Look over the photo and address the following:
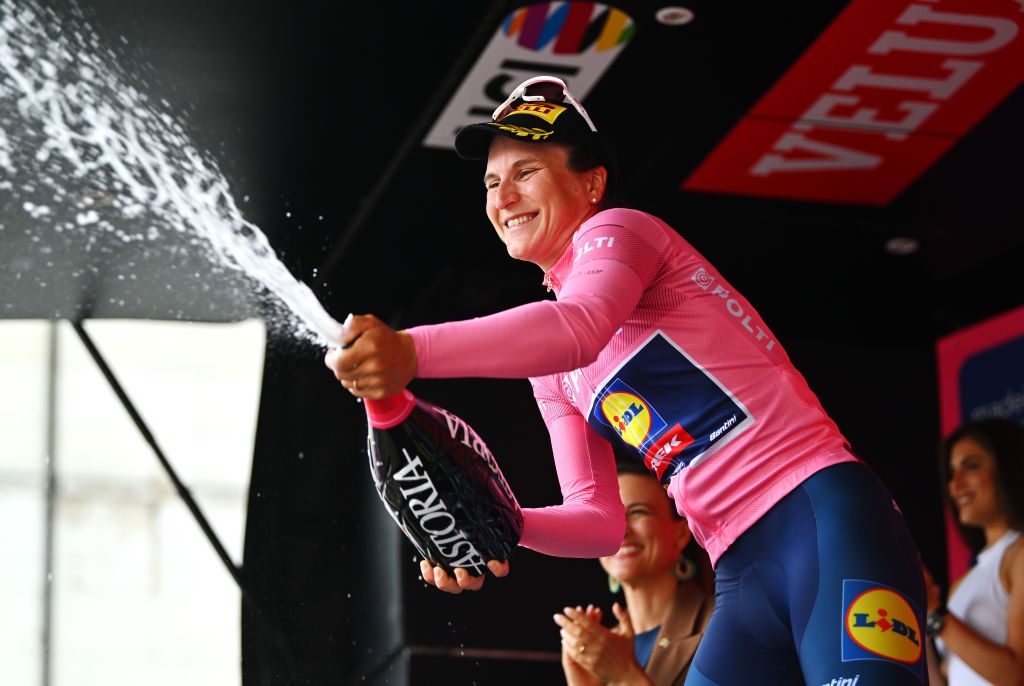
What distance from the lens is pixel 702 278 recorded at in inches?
77.6

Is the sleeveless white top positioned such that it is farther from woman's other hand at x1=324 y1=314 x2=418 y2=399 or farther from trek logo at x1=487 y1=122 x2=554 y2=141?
woman's other hand at x1=324 y1=314 x2=418 y2=399

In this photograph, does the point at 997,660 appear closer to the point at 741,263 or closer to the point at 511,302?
the point at 741,263

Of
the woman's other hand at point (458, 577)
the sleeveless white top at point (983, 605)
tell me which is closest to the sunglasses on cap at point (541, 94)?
the woman's other hand at point (458, 577)

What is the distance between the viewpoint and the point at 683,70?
3.93m

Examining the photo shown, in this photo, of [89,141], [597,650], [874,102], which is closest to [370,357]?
[597,650]

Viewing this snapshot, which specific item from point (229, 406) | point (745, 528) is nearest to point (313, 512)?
point (229, 406)

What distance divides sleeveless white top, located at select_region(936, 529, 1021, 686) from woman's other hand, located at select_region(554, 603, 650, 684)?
3.46 ft

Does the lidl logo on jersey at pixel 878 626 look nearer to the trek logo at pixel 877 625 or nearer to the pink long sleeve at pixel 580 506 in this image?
the trek logo at pixel 877 625

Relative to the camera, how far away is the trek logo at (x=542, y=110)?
2076 millimetres

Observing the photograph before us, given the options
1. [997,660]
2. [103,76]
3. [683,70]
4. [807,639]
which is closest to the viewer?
[807,639]

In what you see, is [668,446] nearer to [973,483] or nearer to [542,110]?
[542,110]

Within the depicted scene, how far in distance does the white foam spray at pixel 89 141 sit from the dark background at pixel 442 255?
0.36 ft

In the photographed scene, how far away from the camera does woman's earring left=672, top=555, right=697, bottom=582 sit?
3.39m

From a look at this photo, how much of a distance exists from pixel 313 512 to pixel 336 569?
0.22 meters
